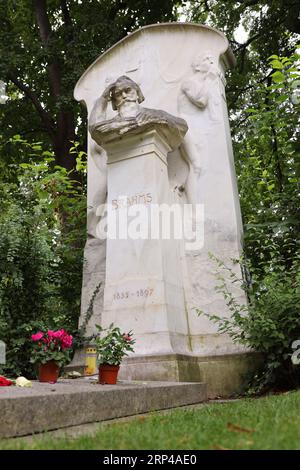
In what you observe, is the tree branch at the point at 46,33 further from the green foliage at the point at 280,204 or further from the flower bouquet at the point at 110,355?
the flower bouquet at the point at 110,355

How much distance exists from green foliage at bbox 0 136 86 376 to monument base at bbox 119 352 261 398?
5.48ft

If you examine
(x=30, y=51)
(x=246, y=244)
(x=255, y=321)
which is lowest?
(x=255, y=321)

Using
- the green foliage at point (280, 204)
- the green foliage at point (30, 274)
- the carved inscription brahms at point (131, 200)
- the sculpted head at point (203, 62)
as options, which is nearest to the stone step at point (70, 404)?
the green foliage at point (280, 204)

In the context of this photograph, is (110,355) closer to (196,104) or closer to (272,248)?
(272,248)

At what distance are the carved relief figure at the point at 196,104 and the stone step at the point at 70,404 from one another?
12.2 feet

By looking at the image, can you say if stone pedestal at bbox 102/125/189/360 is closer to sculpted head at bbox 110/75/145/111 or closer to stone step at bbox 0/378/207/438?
sculpted head at bbox 110/75/145/111

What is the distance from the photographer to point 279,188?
1169 cm

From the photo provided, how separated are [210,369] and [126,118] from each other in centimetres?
348

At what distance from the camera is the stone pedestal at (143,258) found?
233 inches

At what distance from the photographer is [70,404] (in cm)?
308
